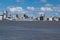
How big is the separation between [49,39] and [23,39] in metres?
4.44

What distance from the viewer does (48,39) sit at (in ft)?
126

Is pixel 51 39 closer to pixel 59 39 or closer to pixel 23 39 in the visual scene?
pixel 59 39

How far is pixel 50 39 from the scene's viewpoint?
3841 centimetres

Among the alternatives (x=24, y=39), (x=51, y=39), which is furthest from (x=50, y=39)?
(x=24, y=39)

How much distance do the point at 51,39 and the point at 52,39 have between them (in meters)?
0.26

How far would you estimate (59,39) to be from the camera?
37.3m

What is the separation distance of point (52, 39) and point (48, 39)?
69 cm

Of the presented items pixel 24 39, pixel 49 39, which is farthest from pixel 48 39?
pixel 24 39

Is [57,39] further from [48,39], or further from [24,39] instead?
[24,39]

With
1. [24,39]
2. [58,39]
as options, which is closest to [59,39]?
[58,39]

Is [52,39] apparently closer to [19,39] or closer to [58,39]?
[58,39]

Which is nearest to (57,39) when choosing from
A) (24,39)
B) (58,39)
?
(58,39)

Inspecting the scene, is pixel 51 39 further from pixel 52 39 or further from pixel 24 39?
pixel 24 39

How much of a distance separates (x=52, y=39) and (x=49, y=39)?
55cm
